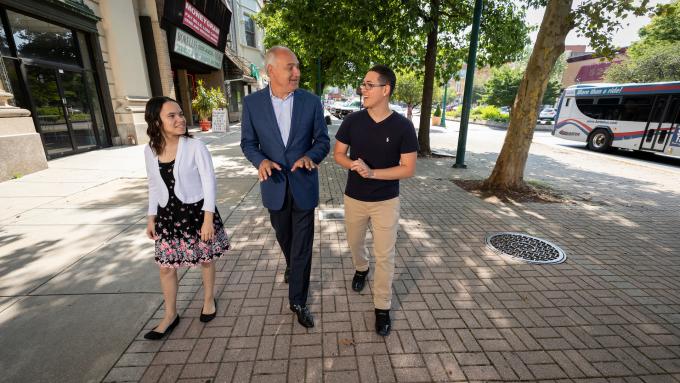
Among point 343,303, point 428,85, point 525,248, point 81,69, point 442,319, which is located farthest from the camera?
point 428,85

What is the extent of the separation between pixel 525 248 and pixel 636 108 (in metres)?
13.1

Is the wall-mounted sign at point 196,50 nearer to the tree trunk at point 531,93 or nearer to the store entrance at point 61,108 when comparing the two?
the store entrance at point 61,108

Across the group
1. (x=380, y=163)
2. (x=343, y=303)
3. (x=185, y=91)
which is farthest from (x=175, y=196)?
(x=185, y=91)

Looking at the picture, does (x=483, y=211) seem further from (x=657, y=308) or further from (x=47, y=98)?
(x=47, y=98)

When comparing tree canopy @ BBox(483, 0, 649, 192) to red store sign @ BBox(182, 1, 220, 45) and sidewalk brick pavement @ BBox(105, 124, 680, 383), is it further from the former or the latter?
red store sign @ BBox(182, 1, 220, 45)

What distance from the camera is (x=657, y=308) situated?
2.99 metres

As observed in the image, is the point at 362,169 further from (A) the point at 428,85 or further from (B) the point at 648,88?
(B) the point at 648,88

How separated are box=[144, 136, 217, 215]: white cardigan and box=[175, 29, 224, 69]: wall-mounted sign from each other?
12.6 metres

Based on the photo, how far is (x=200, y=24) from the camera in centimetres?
1409

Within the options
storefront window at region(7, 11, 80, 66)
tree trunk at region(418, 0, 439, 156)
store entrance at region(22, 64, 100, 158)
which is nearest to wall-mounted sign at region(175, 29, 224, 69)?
storefront window at region(7, 11, 80, 66)

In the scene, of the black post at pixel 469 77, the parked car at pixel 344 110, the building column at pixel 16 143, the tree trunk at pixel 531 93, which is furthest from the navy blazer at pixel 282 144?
the parked car at pixel 344 110

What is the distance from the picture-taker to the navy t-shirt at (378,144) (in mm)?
2418

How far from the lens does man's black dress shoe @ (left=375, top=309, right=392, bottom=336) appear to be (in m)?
2.53

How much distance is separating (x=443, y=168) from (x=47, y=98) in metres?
11.4
